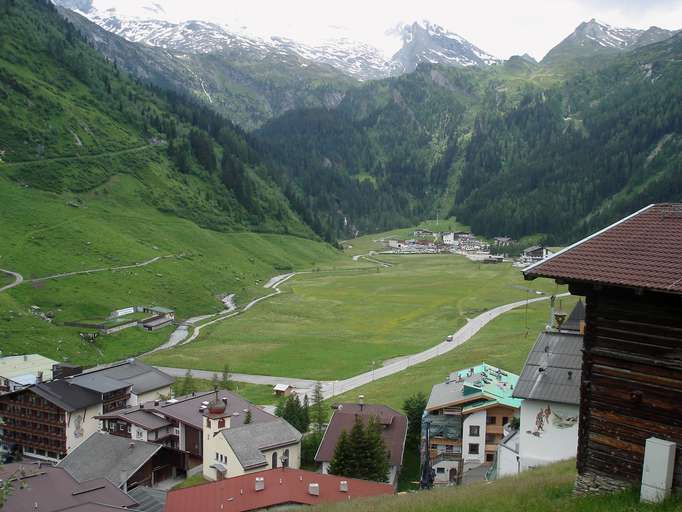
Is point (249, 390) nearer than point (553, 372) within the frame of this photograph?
No

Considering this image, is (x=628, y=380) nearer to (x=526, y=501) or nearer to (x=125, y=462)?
(x=526, y=501)

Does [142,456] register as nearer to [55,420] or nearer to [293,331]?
[55,420]

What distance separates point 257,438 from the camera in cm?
4828

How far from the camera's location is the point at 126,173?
617ft

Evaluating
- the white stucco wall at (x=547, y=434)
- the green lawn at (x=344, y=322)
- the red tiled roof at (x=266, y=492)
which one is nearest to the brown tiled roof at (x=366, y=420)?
the red tiled roof at (x=266, y=492)

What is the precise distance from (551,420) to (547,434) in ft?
2.76

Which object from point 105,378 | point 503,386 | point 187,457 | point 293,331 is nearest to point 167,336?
point 293,331

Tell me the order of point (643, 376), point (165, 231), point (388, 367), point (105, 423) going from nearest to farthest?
point (643, 376) < point (105, 423) < point (388, 367) < point (165, 231)

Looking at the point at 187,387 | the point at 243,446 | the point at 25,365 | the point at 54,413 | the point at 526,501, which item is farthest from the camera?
the point at 25,365

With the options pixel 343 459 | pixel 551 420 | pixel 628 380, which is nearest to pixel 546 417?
pixel 551 420

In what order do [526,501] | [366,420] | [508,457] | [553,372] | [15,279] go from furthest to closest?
[15,279]
[366,420]
[508,457]
[553,372]
[526,501]

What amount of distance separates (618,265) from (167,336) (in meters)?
98.9

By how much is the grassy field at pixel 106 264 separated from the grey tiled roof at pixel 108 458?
4068cm

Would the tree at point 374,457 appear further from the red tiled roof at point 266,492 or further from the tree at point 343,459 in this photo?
the red tiled roof at point 266,492
